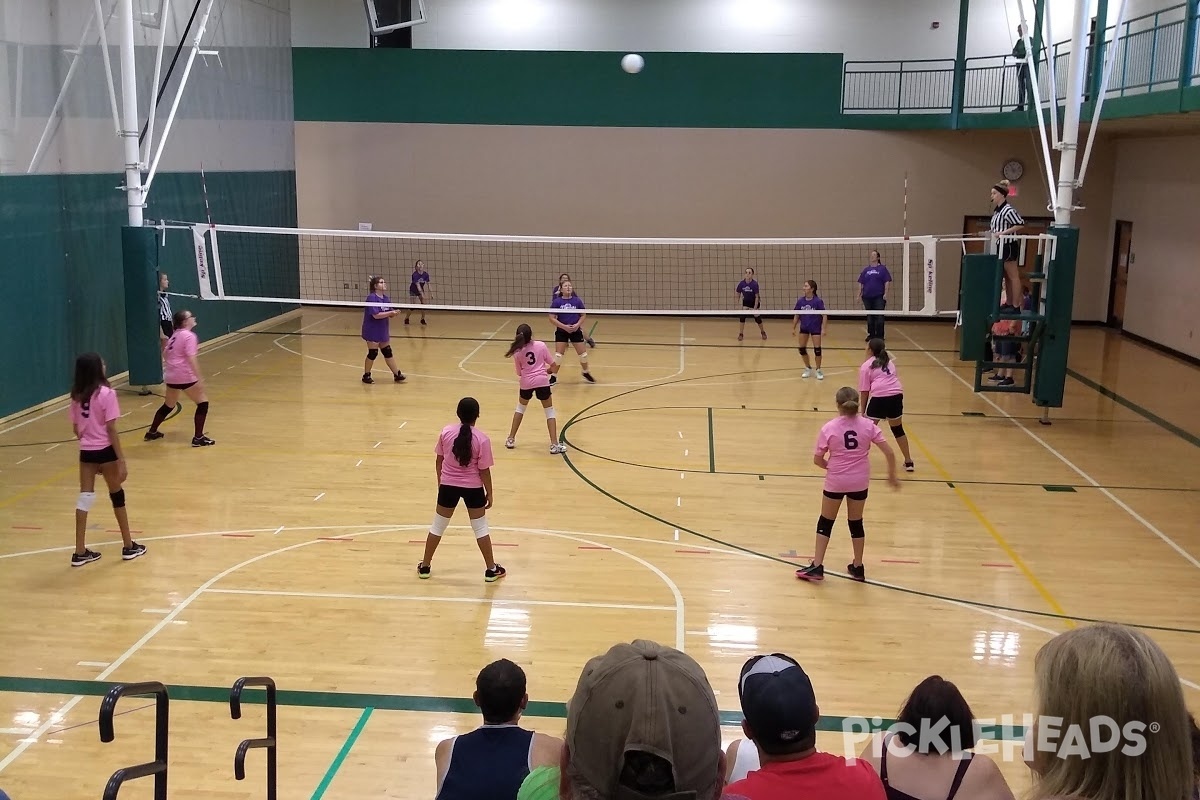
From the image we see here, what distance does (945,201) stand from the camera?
23.3 m

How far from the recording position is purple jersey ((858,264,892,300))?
18.2 meters

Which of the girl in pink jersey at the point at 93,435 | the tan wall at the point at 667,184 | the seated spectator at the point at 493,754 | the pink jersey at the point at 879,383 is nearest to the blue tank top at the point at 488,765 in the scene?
the seated spectator at the point at 493,754

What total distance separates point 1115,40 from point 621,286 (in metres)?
11.8

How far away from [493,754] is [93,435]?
620 centimetres

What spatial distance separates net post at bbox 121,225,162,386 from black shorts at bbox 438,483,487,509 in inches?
278

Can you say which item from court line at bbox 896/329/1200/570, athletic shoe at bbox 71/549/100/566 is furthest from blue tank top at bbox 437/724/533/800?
court line at bbox 896/329/1200/570

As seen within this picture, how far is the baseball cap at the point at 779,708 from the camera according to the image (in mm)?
2746

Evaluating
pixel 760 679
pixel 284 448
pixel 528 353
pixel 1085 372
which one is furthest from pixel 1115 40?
pixel 760 679

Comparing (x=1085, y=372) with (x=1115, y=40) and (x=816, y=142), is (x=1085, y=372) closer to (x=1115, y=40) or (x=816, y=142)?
(x=1115, y=40)

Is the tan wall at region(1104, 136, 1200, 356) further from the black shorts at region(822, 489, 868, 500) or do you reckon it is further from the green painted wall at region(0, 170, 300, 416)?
the green painted wall at region(0, 170, 300, 416)

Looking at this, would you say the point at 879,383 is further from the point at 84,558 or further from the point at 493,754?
the point at 493,754

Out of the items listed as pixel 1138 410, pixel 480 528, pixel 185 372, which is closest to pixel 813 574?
pixel 480 528

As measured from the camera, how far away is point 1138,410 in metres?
14.6

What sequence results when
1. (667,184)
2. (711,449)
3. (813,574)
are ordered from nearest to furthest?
(813,574) → (711,449) → (667,184)
